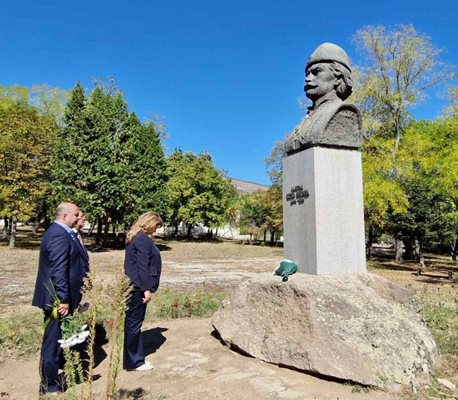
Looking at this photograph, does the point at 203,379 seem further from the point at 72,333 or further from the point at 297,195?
the point at 297,195

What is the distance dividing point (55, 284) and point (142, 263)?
1.04 m

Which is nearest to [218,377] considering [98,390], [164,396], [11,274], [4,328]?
[164,396]

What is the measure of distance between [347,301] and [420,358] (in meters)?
0.97

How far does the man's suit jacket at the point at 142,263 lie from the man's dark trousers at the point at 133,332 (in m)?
0.14

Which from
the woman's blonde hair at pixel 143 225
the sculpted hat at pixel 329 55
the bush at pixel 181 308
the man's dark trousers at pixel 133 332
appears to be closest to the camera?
the man's dark trousers at pixel 133 332

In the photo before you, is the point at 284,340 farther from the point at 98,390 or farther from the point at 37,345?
the point at 37,345

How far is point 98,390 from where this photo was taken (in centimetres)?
407

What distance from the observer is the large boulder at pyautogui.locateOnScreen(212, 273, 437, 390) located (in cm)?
418

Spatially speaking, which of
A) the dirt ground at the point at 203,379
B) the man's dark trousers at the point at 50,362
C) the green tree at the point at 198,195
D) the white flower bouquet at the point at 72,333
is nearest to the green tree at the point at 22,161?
the green tree at the point at 198,195

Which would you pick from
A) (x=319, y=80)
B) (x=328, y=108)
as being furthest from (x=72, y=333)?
(x=319, y=80)

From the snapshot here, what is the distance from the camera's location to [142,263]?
4.69 metres

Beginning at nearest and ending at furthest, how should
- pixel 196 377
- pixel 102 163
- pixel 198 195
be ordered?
pixel 196 377 < pixel 102 163 < pixel 198 195

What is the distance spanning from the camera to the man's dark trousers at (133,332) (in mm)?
4617

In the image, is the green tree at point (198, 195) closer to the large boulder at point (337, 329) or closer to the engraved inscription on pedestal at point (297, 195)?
the engraved inscription on pedestal at point (297, 195)
